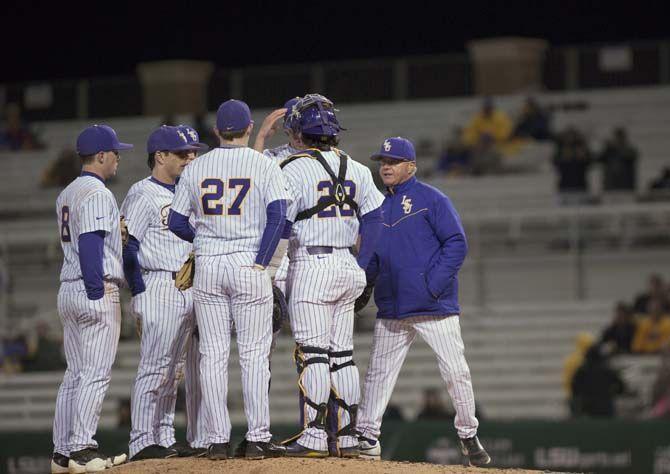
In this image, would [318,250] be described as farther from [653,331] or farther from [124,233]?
[653,331]

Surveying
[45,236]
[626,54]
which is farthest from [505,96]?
[45,236]

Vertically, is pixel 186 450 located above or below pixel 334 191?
below

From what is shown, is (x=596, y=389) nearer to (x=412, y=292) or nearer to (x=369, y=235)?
(x=412, y=292)

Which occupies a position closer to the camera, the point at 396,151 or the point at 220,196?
the point at 220,196

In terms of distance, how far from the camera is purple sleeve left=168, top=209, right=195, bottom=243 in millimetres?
8156

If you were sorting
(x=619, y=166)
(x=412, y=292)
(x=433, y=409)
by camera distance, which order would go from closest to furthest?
(x=412, y=292) → (x=433, y=409) → (x=619, y=166)

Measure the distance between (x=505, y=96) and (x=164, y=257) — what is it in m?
13.6

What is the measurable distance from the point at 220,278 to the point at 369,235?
1.10 metres

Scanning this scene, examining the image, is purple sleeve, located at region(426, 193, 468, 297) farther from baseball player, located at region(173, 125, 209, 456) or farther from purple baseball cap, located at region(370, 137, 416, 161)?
baseball player, located at region(173, 125, 209, 456)

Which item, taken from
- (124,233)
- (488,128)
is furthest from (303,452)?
(488,128)

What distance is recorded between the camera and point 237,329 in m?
8.04

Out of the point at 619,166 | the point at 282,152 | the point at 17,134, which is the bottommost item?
the point at 282,152

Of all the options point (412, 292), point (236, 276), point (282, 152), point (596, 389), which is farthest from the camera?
point (596, 389)

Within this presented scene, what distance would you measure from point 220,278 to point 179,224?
0.47m
